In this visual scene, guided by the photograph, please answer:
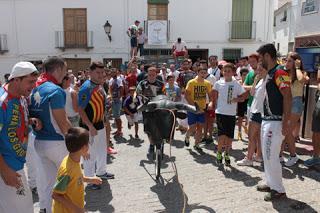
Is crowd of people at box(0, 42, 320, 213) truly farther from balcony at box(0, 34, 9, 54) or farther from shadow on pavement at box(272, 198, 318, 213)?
A: balcony at box(0, 34, 9, 54)

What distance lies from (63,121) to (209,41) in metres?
19.5

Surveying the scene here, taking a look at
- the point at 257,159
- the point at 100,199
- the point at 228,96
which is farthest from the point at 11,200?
the point at 257,159

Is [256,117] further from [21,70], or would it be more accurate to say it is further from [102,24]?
[102,24]

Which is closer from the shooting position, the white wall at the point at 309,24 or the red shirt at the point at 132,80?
the red shirt at the point at 132,80

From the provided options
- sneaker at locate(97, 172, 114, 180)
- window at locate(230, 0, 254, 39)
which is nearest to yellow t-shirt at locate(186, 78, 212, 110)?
sneaker at locate(97, 172, 114, 180)

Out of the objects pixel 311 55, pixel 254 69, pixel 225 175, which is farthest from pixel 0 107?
pixel 311 55

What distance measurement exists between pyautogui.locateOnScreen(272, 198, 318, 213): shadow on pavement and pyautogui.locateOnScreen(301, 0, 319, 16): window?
968 cm

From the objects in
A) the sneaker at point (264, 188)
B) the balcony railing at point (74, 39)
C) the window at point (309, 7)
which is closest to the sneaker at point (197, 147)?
the sneaker at point (264, 188)

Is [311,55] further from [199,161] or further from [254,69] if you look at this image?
[199,161]

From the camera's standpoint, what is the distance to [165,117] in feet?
17.9

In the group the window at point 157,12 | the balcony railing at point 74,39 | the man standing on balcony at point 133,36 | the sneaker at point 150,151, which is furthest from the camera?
the balcony railing at point 74,39

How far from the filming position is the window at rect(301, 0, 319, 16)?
12594 millimetres

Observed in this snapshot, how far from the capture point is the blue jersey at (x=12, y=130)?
326cm

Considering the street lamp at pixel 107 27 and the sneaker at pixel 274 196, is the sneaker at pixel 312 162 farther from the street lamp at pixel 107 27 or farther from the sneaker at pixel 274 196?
the street lamp at pixel 107 27
